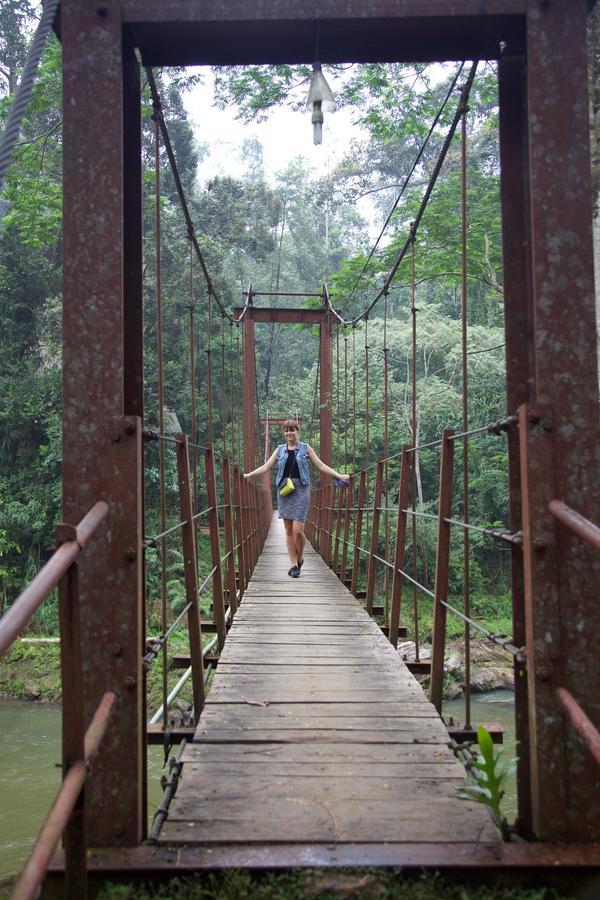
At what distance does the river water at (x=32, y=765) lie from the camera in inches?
228

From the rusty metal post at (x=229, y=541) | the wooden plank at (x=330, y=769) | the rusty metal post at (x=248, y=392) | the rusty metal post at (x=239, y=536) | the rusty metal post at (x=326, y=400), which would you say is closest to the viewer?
the wooden plank at (x=330, y=769)

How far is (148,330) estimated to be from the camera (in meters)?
13.2

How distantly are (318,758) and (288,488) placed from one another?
2.62 metres

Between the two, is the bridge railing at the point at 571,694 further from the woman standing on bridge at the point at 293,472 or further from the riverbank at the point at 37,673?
the riverbank at the point at 37,673

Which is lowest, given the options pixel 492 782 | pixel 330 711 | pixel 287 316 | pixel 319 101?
pixel 330 711

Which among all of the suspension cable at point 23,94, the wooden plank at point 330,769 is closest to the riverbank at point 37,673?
the wooden plank at point 330,769

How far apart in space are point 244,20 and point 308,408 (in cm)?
1735

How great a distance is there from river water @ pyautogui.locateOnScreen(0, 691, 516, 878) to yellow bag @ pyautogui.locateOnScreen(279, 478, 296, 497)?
5.44 feet

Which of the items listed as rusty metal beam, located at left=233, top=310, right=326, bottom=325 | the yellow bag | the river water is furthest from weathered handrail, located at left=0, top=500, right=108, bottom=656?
rusty metal beam, located at left=233, top=310, right=326, bottom=325

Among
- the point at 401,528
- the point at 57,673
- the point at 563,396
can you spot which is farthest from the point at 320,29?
the point at 57,673

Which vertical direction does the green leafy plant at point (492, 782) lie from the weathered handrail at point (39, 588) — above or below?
below

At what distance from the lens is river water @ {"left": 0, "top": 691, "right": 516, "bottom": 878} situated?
5.78 m

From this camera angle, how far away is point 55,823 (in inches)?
36.5

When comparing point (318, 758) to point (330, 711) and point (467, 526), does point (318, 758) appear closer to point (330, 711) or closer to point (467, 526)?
point (330, 711)
